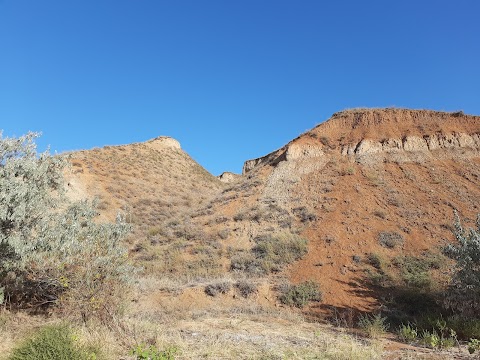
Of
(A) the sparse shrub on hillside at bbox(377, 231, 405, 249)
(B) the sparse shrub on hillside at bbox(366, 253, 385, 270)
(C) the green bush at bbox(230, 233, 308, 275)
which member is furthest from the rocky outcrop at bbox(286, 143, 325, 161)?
(B) the sparse shrub on hillside at bbox(366, 253, 385, 270)

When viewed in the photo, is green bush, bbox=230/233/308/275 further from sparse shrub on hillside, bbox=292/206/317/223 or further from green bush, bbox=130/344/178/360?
green bush, bbox=130/344/178/360

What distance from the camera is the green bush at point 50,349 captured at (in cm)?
490

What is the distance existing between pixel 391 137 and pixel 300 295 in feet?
60.4

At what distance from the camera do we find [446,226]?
60.4 ft

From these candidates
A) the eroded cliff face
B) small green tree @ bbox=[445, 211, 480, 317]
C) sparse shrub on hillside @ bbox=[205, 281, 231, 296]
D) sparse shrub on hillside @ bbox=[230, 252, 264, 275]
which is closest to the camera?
small green tree @ bbox=[445, 211, 480, 317]

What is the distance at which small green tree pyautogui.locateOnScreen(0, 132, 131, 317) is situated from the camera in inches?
296

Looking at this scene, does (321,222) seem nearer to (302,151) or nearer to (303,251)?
(303,251)

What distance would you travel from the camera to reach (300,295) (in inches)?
547

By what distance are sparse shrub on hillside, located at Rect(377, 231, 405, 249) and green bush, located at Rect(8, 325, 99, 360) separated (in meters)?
15.7

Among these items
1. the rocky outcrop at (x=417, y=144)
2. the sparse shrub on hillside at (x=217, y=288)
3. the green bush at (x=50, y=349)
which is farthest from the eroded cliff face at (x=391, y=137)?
the green bush at (x=50, y=349)

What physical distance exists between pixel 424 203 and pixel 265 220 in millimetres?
9750

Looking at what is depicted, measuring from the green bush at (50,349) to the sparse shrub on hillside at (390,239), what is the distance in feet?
51.5

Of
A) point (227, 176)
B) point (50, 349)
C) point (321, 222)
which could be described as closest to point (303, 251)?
point (321, 222)

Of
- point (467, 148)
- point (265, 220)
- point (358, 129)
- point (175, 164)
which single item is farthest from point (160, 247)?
point (175, 164)
